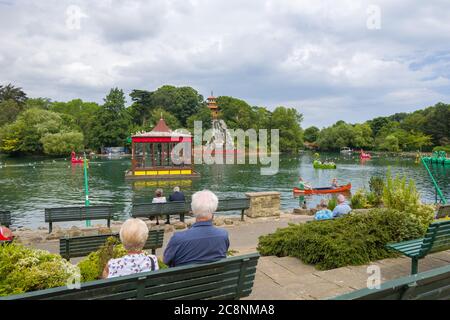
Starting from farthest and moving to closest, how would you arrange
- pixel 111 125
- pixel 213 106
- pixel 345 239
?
pixel 213 106, pixel 111 125, pixel 345 239

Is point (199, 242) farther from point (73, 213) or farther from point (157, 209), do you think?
point (73, 213)

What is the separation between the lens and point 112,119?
84.7 metres

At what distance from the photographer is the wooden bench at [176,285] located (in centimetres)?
262

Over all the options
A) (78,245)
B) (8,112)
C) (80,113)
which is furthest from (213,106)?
(78,245)

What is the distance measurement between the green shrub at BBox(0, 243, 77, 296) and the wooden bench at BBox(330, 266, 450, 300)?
10.1 ft

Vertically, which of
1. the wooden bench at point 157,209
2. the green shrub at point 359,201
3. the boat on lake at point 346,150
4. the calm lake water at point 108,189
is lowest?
the calm lake water at point 108,189

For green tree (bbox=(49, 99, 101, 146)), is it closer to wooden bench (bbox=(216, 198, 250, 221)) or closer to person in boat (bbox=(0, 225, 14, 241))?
wooden bench (bbox=(216, 198, 250, 221))

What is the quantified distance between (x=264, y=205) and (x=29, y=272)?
10.1m

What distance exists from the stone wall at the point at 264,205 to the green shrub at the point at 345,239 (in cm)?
580

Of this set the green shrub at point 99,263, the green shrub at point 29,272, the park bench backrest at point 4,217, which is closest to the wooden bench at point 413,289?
the green shrub at point 99,263

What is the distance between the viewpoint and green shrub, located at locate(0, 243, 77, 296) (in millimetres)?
4012

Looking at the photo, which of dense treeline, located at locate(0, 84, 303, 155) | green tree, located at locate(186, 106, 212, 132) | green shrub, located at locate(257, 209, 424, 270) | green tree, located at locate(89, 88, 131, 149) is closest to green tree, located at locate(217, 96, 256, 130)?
dense treeline, located at locate(0, 84, 303, 155)

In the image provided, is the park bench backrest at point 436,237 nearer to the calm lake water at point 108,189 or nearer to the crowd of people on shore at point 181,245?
the crowd of people on shore at point 181,245

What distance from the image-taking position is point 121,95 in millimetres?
88375
